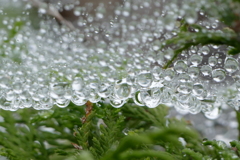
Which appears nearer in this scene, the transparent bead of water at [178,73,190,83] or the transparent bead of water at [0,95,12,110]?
the transparent bead of water at [178,73,190,83]

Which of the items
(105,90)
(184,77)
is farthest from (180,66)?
(105,90)

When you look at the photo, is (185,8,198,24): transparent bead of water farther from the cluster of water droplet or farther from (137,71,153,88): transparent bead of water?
(137,71,153,88): transparent bead of water

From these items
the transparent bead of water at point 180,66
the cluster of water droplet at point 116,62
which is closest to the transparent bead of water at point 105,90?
the cluster of water droplet at point 116,62

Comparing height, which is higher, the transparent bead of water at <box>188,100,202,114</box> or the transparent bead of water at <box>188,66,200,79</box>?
the transparent bead of water at <box>188,66,200,79</box>

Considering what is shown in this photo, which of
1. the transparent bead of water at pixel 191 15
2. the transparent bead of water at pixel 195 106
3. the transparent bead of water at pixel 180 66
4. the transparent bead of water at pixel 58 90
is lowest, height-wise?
the transparent bead of water at pixel 195 106

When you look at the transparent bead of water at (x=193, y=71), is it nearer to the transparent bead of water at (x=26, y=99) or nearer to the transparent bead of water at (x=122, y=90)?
the transparent bead of water at (x=122, y=90)

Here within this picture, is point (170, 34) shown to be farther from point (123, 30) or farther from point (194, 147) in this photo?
point (194, 147)

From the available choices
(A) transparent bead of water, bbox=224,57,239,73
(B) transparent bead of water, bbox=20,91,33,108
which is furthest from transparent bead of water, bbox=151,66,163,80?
(B) transparent bead of water, bbox=20,91,33,108

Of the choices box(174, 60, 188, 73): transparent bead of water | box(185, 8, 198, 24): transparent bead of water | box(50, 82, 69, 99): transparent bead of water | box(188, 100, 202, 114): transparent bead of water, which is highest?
box(185, 8, 198, 24): transparent bead of water
